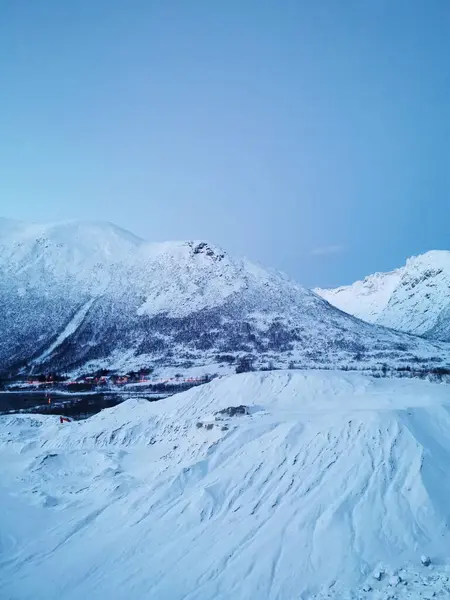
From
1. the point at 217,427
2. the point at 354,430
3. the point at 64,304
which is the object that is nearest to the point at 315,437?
the point at 354,430

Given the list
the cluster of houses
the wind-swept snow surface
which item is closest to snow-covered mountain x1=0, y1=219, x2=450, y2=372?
the cluster of houses

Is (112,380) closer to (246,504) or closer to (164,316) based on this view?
(164,316)

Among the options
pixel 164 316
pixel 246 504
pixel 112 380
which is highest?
pixel 164 316

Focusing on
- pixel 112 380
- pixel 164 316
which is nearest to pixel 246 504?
pixel 112 380

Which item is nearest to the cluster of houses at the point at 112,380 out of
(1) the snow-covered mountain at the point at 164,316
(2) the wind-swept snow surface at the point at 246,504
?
(1) the snow-covered mountain at the point at 164,316

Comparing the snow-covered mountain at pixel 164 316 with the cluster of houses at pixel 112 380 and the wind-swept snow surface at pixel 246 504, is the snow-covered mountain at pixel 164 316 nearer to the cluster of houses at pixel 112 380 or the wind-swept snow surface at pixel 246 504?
the cluster of houses at pixel 112 380

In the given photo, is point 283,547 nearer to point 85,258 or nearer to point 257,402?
point 257,402
